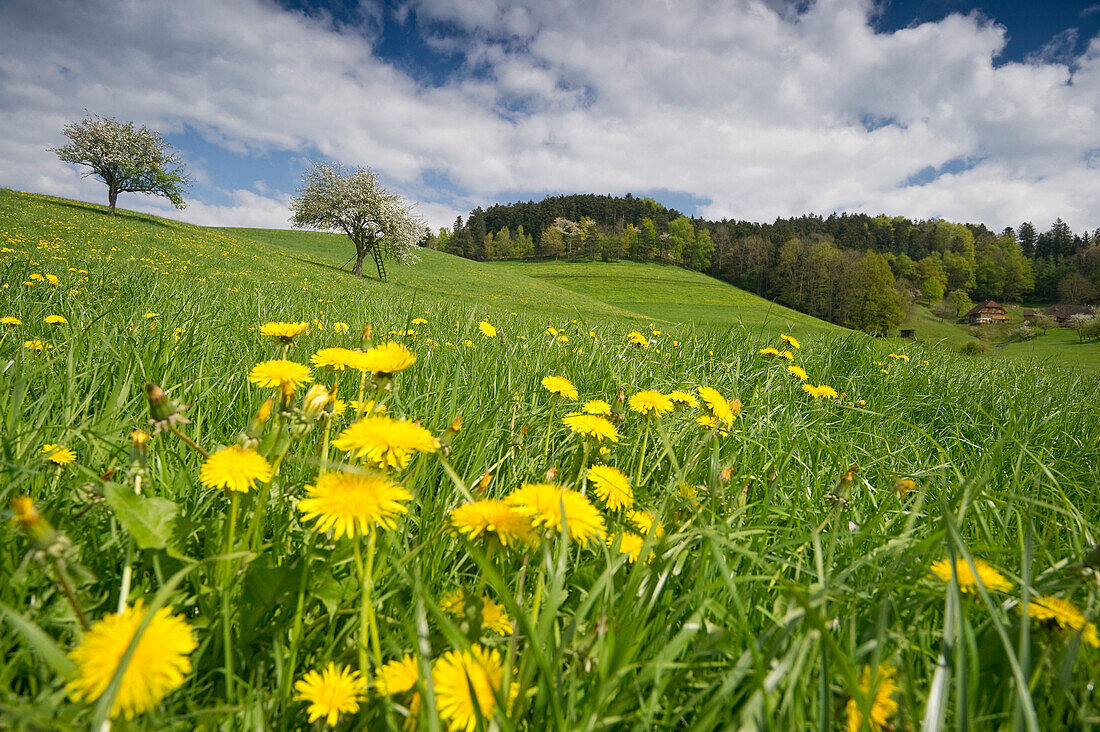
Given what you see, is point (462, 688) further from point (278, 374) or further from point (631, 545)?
point (278, 374)

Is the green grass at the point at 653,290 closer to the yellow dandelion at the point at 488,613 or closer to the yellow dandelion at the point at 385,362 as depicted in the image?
the yellow dandelion at the point at 385,362

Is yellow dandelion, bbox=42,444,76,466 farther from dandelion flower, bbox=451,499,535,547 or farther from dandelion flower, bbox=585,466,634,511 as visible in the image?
dandelion flower, bbox=585,466,634,511

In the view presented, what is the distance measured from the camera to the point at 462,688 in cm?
66

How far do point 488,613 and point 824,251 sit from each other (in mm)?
66503

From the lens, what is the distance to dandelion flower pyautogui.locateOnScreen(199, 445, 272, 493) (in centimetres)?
77

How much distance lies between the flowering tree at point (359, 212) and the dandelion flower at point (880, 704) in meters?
31.6

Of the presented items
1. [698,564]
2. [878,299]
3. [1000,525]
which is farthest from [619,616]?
[878,299]

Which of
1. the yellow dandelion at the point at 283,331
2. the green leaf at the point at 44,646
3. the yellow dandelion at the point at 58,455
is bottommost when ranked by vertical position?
the yellow dandelion at the point at 58,455

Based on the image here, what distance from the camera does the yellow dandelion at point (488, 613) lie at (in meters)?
0.83

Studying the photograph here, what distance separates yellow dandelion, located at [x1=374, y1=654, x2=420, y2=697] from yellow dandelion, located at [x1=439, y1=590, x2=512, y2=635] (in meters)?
0.13

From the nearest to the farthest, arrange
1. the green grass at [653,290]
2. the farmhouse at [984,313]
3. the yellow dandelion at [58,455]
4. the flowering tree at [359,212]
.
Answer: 1. the yellow dandelion at [58,455]
2. the flowering tree at [359,212]
3. the green grass at [653,290]
4. the farmhouse at [984,313]

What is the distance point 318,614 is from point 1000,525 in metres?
1.83

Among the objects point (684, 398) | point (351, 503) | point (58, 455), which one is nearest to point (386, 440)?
point (351, 503)

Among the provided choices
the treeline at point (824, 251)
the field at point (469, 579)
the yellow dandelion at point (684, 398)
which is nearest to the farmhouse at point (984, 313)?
the treeline at point (824, 251)
